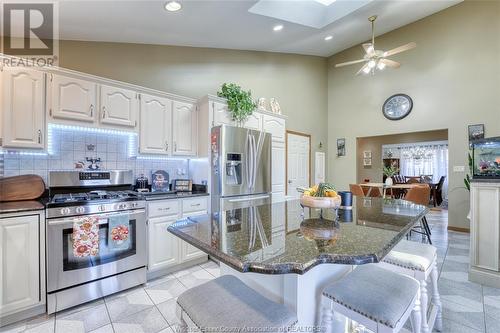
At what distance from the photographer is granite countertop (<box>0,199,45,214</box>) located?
1.79 metres

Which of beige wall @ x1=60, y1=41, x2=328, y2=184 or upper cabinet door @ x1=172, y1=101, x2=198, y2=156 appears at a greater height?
beige wall @ x1=60, y1=41, x2=328, y2=184

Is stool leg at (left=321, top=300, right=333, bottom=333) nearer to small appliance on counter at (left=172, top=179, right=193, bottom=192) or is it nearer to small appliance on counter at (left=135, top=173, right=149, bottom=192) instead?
small appliance on counter at (left=172, top=179, right=193, bottom=192)

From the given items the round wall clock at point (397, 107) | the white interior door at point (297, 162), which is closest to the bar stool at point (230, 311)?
the white interior door at point (297, 162)

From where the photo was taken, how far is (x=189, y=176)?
11.6 feet

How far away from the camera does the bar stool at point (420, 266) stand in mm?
1377

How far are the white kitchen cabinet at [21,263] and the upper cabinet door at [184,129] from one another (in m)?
1.58

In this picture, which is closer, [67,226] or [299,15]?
[67,226]

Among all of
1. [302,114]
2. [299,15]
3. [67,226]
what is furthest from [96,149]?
[302,114]

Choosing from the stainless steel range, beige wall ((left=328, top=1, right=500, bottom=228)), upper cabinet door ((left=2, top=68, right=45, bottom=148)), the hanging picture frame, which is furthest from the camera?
the hanging picture frame

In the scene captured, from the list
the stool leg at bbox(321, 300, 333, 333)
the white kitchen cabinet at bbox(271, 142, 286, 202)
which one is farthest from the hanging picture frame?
the stool leg at bbox(321, 300, 333, 333)

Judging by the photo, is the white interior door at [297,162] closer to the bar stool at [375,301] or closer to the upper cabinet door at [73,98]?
the upper cabinet door at [73,98]

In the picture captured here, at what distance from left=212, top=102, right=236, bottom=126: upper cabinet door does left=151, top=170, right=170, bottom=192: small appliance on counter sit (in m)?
0.98

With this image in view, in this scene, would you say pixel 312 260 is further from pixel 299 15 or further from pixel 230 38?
pixel 299 15

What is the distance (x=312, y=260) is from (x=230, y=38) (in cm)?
387
